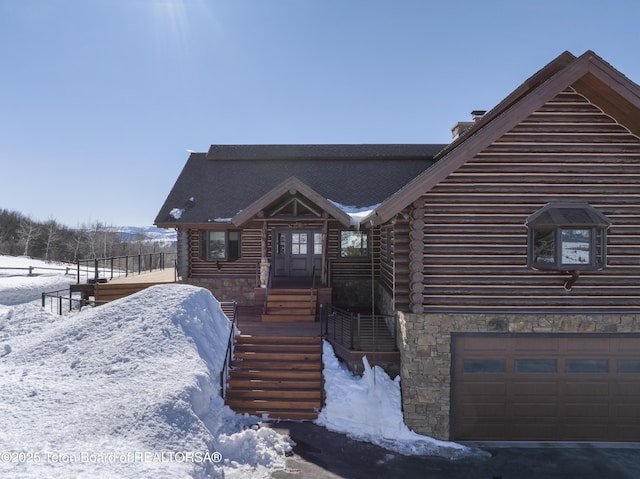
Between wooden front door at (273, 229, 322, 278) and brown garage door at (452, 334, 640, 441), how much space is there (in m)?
8.27

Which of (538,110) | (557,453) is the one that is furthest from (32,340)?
(538,110)

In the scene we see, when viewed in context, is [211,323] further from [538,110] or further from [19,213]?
[19,213]

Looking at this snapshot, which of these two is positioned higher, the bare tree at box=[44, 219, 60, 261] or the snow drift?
the bare tree at box=[44, 219, 60, 261]

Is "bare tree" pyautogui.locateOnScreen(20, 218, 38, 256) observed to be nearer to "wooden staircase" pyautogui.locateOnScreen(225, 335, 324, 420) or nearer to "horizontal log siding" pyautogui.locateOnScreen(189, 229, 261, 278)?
"horizontal log siding" pyautogui.locateOnScreen(189, 229, 261, 278)

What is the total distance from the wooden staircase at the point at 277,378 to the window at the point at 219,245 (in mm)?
6387

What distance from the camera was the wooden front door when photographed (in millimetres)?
15891

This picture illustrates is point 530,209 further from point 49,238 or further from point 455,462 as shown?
point 49,238

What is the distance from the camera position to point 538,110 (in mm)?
8445

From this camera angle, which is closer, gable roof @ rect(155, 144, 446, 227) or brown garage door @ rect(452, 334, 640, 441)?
brown garage door @ rect(452, 334, 640, 441)

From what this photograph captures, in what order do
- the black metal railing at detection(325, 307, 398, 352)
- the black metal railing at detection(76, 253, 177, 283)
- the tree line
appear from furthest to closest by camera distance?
1. the tree line
2. the black metal railing at detection(76, 253, 177, 283)
3. the black metal railing at detection(325, 307, 398, 352)

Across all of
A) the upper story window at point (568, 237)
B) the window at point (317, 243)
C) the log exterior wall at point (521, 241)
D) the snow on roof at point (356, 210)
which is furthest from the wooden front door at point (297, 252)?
the upper story window at point (568, 237)

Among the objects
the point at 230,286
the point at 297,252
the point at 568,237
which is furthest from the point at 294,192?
the point at 568,237

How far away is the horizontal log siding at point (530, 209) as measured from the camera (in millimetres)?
8445

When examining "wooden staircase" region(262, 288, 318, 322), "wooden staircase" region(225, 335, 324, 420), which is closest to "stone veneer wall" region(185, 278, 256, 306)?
"wooden staircase" region(262, 288, 318, 322)
